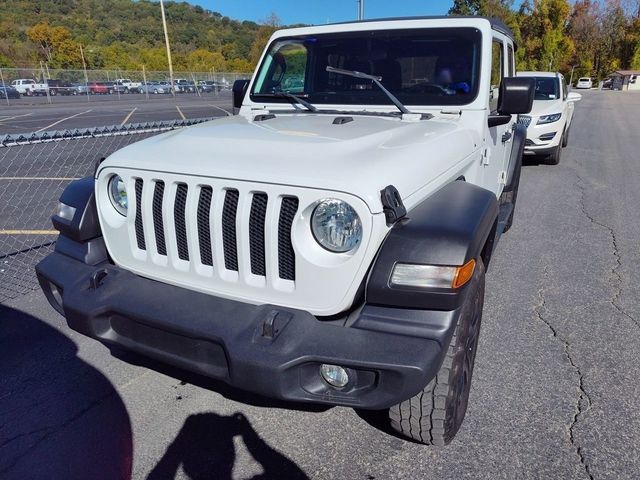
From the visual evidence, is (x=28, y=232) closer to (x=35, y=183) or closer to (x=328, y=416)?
(x=35, y=183)

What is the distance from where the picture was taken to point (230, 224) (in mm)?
2041

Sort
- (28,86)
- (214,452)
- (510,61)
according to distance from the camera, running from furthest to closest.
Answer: (28,86) → (510,61) → (214,452)

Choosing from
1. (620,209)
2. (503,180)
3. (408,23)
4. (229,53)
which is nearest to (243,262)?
(408,23)

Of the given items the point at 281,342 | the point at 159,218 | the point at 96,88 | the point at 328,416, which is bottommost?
the point at 328,416

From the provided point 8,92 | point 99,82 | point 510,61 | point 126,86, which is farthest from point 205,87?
point 510,61

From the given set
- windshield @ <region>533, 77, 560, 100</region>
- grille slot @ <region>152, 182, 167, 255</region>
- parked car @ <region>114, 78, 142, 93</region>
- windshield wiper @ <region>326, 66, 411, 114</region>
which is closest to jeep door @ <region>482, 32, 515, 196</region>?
windshield wiper @ <region>326, 66, 411, 114</region>

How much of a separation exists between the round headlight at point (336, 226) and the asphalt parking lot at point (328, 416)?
3.46 ft

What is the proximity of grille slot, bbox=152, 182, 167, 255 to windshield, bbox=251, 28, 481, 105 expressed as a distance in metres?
1.66

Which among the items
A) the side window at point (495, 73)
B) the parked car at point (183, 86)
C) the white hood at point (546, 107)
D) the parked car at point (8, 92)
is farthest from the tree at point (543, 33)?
the side window at point (495, 73)

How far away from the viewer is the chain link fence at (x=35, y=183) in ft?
13.5

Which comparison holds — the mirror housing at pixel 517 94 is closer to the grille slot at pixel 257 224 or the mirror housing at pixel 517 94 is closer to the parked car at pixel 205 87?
the grille slot at pixel 257 224

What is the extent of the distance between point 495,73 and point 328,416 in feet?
8.64

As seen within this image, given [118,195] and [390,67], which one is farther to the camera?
[390,67]

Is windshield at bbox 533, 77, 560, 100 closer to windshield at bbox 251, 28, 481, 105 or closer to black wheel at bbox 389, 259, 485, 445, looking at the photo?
windshield at bbox 251, 28, 481, 105
